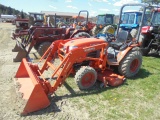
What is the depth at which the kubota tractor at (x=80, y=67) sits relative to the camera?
404cm

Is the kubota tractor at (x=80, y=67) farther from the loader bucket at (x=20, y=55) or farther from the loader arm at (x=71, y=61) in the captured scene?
the loader bucket at (x=20, y=55)

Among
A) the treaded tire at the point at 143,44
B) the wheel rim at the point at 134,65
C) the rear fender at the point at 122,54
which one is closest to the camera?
the rear fender at the point at 122,54

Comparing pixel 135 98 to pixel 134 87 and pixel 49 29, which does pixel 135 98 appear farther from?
pixel 49 29

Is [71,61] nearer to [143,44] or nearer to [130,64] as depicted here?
[130,64]

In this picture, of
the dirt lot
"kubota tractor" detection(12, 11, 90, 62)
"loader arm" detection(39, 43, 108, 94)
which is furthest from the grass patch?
"kubota tractor" detection(12, 11, 90, 62)

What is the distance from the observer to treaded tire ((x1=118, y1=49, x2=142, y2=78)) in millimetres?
5395

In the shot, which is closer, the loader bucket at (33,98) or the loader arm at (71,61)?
the loader bucket at (33,98)

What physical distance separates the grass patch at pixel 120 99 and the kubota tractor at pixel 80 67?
243mm

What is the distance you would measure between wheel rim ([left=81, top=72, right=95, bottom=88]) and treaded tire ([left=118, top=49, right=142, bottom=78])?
42.0 inches

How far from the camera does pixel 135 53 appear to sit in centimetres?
557

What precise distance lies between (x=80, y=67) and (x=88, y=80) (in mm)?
378

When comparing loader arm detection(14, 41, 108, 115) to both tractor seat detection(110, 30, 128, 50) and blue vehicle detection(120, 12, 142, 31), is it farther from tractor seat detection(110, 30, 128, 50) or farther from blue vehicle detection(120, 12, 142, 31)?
blue vehicle detection(120, 12, 142, 31)

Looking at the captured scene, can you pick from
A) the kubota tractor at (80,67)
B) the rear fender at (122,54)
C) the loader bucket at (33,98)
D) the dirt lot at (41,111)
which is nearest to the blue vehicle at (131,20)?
the kubota tractor at (80,67)

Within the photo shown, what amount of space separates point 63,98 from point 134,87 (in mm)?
1842
